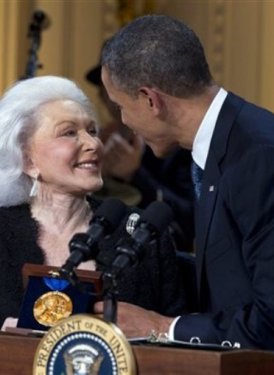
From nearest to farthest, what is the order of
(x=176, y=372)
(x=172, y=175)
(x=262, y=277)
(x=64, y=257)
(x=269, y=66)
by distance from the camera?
(x=176, y=372), (x=262, y=277), (x=64, y=257), (x=172, y=175), (x=269, y=66)

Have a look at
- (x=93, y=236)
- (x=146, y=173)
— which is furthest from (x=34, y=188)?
(x=146, y=173)

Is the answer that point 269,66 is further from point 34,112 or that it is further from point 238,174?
point 238,174

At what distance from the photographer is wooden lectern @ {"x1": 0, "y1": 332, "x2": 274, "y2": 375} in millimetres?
3314

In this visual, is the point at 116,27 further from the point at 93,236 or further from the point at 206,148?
the point at 93,236

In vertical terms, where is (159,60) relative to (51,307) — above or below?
above

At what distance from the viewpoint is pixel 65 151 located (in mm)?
4469

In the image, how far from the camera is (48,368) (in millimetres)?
3381

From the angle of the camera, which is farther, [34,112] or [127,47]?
[34,112]

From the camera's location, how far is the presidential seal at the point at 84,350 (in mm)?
3334

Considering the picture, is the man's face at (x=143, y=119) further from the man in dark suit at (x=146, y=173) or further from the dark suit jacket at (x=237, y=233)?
the man in dark suit at (x=146, y=173)

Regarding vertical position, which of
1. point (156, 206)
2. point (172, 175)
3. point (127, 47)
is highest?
point (127, 47)

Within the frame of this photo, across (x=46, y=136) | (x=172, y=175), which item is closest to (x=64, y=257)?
(x=46, y=136)

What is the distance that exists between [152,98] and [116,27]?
308cm

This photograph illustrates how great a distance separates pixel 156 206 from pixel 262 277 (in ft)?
1.10
